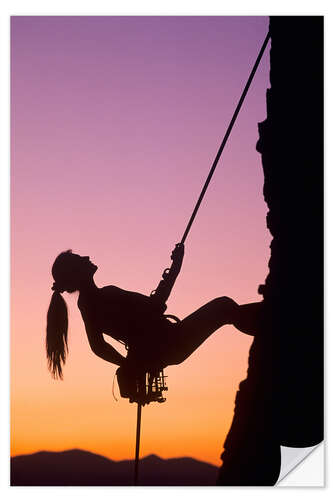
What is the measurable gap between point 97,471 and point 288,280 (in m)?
1.27

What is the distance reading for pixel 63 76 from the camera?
14.0 feet

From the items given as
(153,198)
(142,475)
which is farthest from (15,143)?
(142,475)

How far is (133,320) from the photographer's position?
4.15 m

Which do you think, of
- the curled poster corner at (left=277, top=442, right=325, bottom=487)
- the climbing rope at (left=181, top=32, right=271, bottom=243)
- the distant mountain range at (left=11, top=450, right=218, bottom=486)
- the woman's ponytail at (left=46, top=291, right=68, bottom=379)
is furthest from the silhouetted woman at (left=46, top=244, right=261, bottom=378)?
the curled poster corner at (left=277, top=442, right=325, bottom=487)

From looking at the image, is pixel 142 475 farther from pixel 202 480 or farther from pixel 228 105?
pixel 228 105

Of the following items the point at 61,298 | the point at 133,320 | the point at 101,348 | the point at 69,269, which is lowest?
the point at 101,348

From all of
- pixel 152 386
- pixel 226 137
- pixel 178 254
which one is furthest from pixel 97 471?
pixel 226 137

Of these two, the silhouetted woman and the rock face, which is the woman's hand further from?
the rock face

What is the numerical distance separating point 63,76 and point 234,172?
0.98 metres

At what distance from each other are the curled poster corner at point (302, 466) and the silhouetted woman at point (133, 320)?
0.61 meters

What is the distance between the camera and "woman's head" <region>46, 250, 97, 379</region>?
4086mm

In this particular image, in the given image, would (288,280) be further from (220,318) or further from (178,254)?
(178,254)
